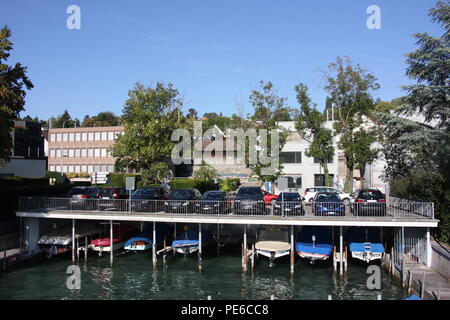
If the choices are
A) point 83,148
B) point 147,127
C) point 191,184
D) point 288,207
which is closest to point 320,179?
point 191,184

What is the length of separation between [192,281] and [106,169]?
52528 millimetres

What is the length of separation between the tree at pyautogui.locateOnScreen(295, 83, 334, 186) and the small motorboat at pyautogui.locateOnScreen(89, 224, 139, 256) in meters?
22.0

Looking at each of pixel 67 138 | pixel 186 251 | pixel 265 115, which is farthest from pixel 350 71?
pixel 67 138

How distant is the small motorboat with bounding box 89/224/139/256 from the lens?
29.1 m

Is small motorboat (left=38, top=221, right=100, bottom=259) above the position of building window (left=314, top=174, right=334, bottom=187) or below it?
below

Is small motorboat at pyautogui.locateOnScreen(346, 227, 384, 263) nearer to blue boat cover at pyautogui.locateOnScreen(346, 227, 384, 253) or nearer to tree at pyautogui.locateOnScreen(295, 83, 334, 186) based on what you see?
blue boat cover at pyautogui.locateOnScreen(346, 227, 384, 253)

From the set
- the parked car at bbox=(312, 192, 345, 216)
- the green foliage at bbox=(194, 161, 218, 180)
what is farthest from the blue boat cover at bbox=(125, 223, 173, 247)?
the green foliage at bbox=(194, 161, 218, 180)

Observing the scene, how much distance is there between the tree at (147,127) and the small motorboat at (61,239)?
16.7 meters

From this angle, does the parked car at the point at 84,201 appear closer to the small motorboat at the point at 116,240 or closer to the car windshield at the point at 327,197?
the small motorboat at the point at 116,240

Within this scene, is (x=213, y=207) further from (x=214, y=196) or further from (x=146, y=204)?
(x=146, y=204)

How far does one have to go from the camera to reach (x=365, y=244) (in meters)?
25.5

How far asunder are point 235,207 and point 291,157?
28319 millimetres

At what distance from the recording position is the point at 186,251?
27.5 m
